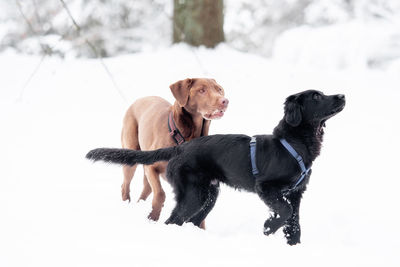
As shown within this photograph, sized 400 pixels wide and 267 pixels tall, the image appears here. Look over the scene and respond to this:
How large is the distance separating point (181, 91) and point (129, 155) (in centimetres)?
84

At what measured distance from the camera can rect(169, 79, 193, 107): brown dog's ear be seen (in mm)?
4551

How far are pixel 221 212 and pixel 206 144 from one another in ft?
4.74

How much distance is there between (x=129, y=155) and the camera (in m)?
4.24

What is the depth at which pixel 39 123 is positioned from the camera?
891 cm

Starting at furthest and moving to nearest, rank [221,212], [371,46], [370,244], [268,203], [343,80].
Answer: [371,46], [343,80], [221,212], [370,244], [268,203]

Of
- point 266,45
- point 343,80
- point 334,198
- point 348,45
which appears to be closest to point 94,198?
point 334,198

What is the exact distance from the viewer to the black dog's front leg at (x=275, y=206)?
3.85 meters

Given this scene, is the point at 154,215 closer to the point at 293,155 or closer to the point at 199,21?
the point at 293,155

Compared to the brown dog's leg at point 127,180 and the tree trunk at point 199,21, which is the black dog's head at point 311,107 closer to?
the brown dog's leg at point 127,180

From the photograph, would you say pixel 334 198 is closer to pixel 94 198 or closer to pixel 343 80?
pixel 94 198

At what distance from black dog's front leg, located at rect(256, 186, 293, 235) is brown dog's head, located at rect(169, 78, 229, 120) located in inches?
37.1

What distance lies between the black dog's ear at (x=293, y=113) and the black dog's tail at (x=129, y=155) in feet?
3.43

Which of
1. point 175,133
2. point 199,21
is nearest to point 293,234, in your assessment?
point 175,133

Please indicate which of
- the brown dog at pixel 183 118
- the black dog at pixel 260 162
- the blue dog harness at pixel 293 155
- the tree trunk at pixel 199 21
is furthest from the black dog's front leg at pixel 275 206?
the tree trunk at pixel 199 21
